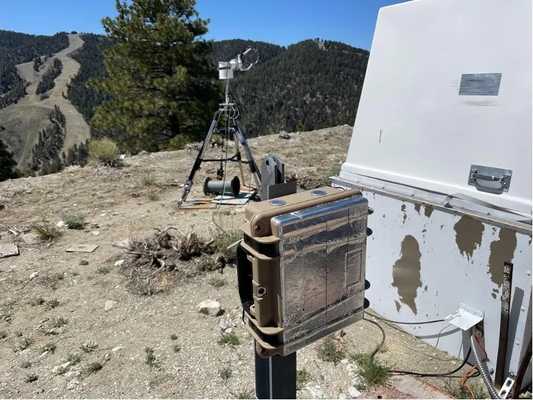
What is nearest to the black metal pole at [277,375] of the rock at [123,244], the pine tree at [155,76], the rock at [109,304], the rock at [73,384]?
the rock at [73,384]

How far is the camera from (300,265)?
37.6 inches

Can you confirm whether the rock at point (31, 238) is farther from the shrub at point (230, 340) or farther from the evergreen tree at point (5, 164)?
the evergreen tree at point (5, 164)

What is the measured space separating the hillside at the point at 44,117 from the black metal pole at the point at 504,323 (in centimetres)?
8644

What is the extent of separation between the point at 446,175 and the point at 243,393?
5.65ft

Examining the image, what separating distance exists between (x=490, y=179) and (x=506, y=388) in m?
1.11

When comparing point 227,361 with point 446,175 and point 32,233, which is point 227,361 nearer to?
point 446,175

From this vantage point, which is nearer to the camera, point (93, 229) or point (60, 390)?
point (60, 390)

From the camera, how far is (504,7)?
188cm

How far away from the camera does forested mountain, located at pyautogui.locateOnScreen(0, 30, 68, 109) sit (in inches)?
4823

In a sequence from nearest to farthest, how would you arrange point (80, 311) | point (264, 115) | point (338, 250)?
point (338, 250), point (80, 311), point (264, 115)

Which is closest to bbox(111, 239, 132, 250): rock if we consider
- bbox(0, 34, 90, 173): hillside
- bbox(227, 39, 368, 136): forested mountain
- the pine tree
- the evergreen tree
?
the pine tree

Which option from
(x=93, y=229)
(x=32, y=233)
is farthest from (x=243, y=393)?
(x=32, y=233)

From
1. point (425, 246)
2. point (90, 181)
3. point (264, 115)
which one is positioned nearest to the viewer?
point (425, 246)

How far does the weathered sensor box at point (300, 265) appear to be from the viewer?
927 millimetres
